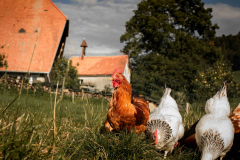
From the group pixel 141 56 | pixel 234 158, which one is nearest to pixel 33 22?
pixel 234 158

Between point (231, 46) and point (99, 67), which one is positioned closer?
point (99, 67)

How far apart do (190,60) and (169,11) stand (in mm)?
7753

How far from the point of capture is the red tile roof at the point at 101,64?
23764mm

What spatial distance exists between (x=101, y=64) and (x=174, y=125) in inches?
916

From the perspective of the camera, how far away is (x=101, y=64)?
2541 cm

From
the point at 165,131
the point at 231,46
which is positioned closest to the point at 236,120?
the point at 165,131

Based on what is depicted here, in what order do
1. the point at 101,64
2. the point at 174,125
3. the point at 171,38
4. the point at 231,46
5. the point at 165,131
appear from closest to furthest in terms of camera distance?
the point at 165,131, the point at 174,125, the point at 171,38, the point at 101,64, the point at 231,46

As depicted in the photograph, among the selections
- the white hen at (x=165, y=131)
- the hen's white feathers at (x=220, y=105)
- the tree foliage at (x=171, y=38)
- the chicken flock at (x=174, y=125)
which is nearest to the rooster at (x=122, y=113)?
the chicken flock at (x=174, y=125)

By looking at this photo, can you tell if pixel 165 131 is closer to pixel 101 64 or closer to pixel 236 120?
pixel 236 120

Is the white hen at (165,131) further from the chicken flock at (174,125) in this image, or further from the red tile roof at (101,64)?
the red tile roof at (101,64)

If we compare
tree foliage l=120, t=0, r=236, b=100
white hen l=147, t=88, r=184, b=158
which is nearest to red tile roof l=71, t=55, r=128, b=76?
tree foliage l=120, t=0, r=236, b=100

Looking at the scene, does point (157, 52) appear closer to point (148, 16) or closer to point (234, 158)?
point (148, 16)

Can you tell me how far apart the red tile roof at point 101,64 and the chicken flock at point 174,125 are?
20.3m

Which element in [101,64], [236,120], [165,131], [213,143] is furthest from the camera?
[101,64]
